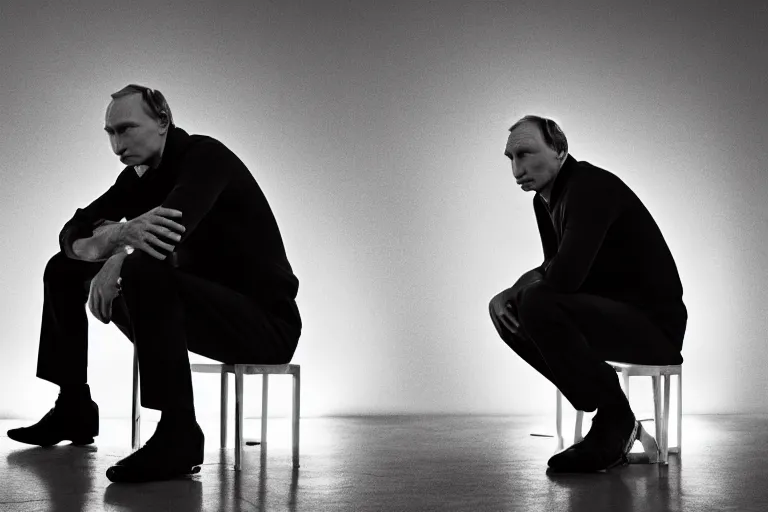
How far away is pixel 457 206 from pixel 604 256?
6.89ft

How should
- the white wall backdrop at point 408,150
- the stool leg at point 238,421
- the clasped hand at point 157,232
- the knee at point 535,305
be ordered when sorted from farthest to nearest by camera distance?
the white wall backdrop at point 408,150
the knee at point 535,305
the stool leg at point 238,421
the clasped hand at point 157,232

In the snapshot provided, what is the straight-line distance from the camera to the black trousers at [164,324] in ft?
6.52

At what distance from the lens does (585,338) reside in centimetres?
240

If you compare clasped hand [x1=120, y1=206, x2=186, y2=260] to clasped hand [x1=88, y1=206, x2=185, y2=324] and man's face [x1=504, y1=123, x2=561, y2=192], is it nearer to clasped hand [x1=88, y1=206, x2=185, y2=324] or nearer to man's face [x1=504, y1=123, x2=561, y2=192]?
clasped hand [x1=88, y1=206, x2=185, y2=324]

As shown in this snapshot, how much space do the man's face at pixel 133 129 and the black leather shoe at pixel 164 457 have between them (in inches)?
28.2

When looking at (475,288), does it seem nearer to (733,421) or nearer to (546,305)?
(733,421)

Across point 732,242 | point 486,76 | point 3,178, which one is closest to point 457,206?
point 486,76

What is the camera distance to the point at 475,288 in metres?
4.56

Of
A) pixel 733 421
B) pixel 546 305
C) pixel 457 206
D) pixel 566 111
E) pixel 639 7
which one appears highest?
pixel 639 7

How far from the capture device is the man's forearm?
222 centimetres

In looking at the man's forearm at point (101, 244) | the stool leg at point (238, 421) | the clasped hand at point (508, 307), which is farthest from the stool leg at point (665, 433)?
the man's forearm at point (101, 244)

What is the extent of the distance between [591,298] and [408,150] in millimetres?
2288

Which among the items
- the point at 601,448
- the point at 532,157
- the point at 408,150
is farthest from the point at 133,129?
the point at 408,150

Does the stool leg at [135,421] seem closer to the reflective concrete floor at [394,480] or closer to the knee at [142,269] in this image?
the reflective concrete floor at [394,480]
